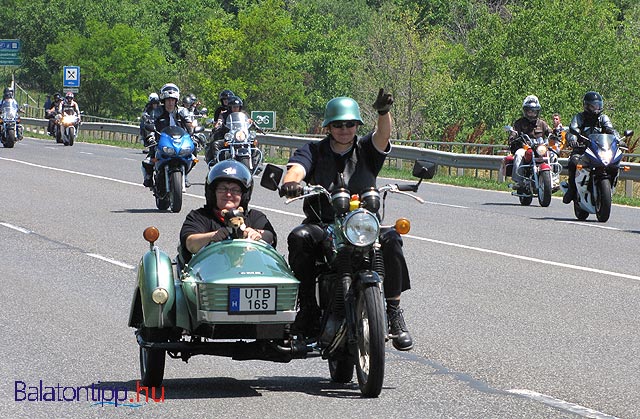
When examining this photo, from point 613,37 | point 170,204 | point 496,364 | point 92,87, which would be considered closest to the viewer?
point 496,364

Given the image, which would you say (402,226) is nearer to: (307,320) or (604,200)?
(307,320)

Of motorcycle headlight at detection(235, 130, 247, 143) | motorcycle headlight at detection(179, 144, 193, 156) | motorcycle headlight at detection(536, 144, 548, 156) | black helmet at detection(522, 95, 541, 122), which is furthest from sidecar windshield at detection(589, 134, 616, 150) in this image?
motorcycle headlight at detection(235, 130, 247, 143)

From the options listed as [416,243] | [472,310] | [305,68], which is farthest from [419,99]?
[472,310]

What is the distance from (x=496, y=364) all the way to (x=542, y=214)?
14.0 meters

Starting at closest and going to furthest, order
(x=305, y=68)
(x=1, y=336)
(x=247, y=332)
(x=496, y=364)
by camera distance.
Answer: (x=247, y=332)
(x=496, y=364)
(x=1, y=336)
(x=305, y=68)

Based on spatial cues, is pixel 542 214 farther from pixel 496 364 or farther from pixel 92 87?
pixel 92 87

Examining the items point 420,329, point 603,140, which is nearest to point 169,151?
point 603,140

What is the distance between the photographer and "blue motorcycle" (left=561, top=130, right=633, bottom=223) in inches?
829

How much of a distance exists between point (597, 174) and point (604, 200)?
0.39m

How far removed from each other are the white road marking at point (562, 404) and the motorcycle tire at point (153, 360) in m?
1.92

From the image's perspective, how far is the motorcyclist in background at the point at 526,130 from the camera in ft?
81.4

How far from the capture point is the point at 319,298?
8.29 meters

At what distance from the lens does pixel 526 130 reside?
82.5 feet

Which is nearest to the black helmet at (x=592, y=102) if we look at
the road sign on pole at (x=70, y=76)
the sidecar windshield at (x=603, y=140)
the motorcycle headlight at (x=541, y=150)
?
the sidecar windshield at (x=603, y=140)
